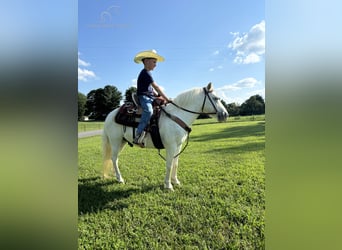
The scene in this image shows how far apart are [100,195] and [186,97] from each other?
4.40 feet

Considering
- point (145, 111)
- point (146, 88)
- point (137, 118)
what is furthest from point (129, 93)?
point (137, 118)

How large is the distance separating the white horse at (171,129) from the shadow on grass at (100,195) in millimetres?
106

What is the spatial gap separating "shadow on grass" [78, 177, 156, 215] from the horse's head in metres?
1.00

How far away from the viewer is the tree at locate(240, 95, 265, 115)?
5.14ft

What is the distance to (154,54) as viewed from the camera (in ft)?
5.89

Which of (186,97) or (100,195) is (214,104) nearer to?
(186,97)

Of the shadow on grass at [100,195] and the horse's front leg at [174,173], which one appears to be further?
the horse's front leg at [174,173]

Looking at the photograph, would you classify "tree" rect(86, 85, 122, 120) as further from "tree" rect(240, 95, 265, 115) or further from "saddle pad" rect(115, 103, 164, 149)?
"tree" rect(240, 95, 265, 115)

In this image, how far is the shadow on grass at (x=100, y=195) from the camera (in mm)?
1985

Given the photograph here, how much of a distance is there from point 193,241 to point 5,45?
83.9 inches

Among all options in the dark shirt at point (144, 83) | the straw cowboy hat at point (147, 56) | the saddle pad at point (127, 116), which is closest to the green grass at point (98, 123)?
the saddle pad at point (127, 116)

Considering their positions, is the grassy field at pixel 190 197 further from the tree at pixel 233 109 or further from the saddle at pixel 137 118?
the saddle at pixel 137 118

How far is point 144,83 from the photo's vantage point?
6.25ft

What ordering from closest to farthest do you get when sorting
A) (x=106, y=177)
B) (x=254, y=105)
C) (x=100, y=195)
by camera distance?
(x=254, y=105), (x=100, y=195), (x=106, y=177)
